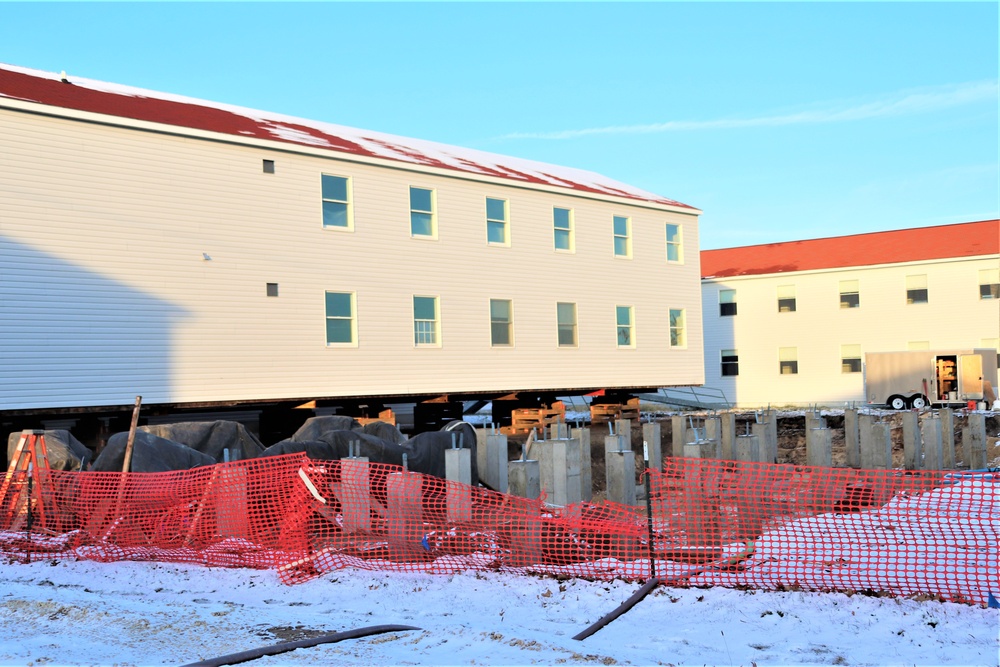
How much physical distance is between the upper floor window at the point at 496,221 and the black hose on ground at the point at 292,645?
2077 centimetres

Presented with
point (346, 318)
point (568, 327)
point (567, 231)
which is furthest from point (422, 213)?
point (568, 327)

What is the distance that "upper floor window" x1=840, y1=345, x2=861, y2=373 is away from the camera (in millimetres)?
45625

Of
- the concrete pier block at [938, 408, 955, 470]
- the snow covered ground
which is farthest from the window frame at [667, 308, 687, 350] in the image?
the snow covered ground

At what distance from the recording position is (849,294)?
151 ft

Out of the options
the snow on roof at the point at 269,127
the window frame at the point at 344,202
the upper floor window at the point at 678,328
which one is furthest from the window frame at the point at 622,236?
the window frame at the point at 344,202

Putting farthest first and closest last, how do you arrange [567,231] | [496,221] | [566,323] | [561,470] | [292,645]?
[567,231]
[566,323]
[496,221]
[561,470]
[292,645]

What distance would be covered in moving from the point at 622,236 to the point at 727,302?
19.2 m

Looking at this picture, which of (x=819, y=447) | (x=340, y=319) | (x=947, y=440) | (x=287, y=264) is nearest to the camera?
(x=819, y=447)

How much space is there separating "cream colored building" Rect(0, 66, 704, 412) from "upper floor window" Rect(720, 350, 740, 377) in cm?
1712

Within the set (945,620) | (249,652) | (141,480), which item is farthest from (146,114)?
(945,620)

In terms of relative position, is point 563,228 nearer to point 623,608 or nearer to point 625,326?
point 625,326

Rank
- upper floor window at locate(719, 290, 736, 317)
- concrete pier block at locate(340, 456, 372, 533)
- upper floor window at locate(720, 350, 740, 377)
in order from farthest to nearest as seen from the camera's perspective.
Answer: upper floor window at locate(719, 290, 736, 317) < upper floor window at locate(720, 350, 740, 377) < concrete pier block at locate(340, 456, 372, 533)

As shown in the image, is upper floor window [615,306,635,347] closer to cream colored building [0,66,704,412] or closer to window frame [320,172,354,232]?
cream colored building [0,66,704,412]

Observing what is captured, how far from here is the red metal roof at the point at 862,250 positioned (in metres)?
44.4
